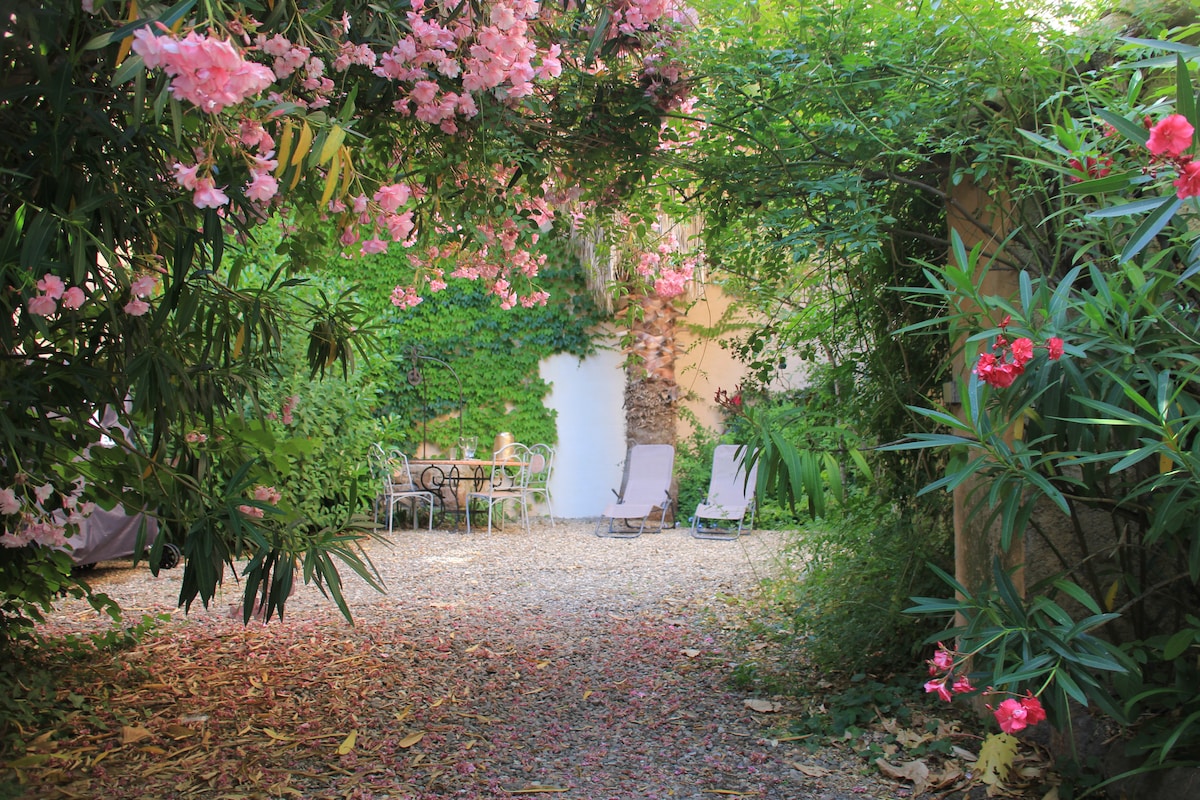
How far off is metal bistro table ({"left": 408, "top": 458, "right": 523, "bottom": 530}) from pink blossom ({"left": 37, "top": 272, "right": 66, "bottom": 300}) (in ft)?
21.1

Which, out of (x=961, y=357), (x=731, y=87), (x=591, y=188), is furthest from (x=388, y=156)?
(x=961, y=357)

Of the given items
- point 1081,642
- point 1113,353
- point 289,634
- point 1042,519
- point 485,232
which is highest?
point 485,232

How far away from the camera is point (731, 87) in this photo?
2.51 m

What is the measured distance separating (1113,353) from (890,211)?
1.22 m

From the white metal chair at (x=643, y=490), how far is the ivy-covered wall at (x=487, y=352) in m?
1.15

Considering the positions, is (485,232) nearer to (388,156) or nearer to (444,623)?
(388,156)

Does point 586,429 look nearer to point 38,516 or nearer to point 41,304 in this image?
point 38,516

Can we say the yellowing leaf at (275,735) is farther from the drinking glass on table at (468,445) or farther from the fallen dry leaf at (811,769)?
the drinking glass on table at (468,445)

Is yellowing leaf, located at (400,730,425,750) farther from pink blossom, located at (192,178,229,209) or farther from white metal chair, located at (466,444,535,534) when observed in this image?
white metal chair, located at (466,444,535,534)

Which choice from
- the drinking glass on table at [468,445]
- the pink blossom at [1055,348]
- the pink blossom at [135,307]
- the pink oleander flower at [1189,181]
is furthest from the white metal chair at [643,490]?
the pink oleander flower at [1189,181]

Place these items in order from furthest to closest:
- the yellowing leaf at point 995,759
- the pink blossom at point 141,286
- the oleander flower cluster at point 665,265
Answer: the oleander flower cluster at point 665,265, the yellowing leaf at point 995,759, the pink blossom at point 141,286

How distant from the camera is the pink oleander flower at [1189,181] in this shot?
1208mm

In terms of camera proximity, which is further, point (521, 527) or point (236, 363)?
point (521, 527)

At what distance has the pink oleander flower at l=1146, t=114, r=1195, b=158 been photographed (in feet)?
3.99
